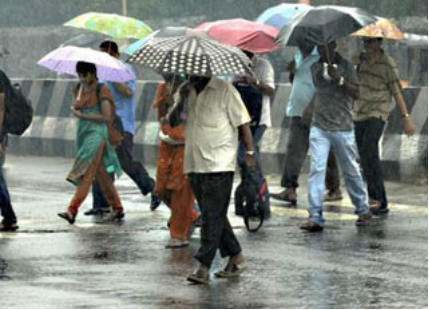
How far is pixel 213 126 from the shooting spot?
37.6ft

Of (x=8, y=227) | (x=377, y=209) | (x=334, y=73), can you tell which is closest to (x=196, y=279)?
(x=8, y=227)

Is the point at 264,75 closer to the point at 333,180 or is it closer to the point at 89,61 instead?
the point at 89,61

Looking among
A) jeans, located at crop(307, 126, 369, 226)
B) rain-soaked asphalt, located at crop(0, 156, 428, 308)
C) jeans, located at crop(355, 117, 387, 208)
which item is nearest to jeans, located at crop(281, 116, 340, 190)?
rain-soaked asphalt, located at crop(0, 156, 428, 308)

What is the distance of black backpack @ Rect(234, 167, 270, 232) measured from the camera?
1422 cm

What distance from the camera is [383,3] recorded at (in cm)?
3055

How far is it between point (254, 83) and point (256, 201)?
46.1 inches

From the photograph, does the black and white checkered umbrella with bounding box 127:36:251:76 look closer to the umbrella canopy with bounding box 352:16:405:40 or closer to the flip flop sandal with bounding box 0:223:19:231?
the flip flop sandal with bounding box 0:223:19:231

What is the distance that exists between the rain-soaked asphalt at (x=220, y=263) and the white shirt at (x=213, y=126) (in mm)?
771

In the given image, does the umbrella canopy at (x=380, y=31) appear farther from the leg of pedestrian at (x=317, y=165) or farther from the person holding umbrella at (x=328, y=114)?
Result: the leg of pedestrian at (x=317, y=165)

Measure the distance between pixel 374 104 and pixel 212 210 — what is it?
183 inches

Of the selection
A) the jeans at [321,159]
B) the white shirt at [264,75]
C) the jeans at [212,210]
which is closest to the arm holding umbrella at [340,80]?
the jeans at [321,159]

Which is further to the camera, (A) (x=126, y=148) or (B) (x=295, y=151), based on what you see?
(B) (x=295, y=151)

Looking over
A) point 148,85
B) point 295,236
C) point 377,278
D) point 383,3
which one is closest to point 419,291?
point 377,278

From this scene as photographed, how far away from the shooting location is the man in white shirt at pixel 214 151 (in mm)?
11359
